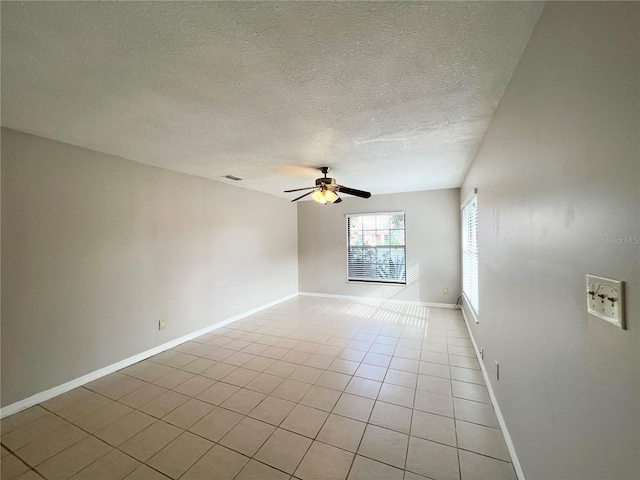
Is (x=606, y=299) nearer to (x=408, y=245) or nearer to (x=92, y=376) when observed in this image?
(x=92, y=376)

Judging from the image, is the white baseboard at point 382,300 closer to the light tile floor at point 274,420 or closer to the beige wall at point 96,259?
the light tile floor at point 274,420

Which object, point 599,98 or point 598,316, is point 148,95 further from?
point 598,316

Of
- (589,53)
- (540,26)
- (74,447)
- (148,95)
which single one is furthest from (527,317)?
(74,447)

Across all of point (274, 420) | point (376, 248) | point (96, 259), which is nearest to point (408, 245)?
point (376, 248)

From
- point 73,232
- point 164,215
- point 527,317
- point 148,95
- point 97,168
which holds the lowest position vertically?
point 527,317

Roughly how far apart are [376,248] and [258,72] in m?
4.56

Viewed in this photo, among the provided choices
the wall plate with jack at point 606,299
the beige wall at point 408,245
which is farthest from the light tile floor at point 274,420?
the beige wall at point 408,245

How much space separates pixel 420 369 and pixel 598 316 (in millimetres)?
2270

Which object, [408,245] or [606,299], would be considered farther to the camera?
[408,245]

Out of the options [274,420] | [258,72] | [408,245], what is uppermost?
[258,72]

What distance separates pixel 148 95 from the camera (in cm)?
166

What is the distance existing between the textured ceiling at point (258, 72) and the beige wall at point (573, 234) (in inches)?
13.0

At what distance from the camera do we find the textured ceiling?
3.58 feet

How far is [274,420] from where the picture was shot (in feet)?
6.54
